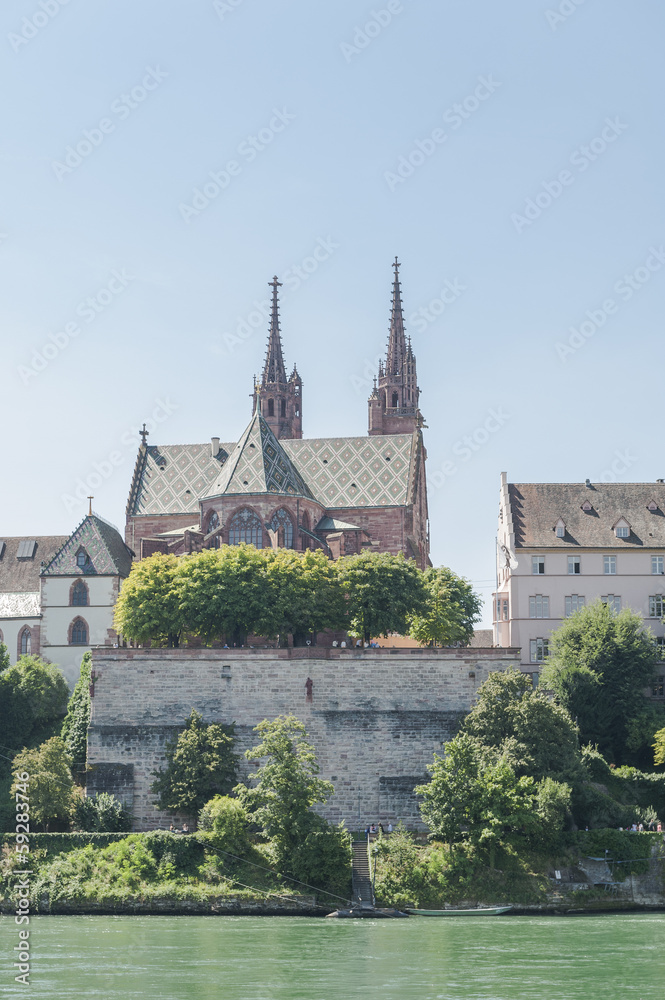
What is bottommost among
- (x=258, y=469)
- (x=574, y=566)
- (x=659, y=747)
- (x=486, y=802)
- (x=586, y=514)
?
(x=486, y=802)

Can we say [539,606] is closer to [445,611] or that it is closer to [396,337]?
[445,611]

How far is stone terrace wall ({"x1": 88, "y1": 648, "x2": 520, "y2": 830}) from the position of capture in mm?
71250

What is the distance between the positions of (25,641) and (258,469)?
681 inches

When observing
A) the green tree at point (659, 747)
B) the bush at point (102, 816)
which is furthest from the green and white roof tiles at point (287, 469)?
the green tree at point (659, 747)

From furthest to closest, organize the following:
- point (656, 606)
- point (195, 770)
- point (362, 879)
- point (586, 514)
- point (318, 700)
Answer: point (586, 514), point (656, 606), point (318, 700), point (195, 770), point (362, 879)

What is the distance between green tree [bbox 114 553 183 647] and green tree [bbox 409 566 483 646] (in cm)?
1223

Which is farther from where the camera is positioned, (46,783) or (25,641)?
(25,641)

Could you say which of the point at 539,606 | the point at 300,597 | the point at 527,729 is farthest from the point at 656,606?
the point at 300,597

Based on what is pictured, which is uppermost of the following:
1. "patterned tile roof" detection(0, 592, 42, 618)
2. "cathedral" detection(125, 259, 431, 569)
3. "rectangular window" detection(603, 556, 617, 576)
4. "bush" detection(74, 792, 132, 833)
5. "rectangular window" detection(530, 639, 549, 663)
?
"cathedral" detection(125, 259, 431, 569)

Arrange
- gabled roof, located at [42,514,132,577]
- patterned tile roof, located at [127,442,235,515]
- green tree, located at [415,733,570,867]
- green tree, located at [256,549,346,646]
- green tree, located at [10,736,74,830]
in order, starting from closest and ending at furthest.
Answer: green tree, located at [415,733,570,867] → green tree, located at [10,736,74,830] → green tree, located at [256,549,346,646] → gabled roof, located at [42,514,132,577] → patterned tile roof, located at [127,442,235,515]

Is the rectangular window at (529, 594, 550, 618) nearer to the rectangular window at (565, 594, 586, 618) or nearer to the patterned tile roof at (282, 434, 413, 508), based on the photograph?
the rectangular window at (565, 594, 586, 618)

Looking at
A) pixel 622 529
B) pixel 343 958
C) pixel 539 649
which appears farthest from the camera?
pixel 622 529

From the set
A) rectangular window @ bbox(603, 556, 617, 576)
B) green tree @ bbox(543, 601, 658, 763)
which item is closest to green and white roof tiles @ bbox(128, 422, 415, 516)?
rectangular window @ bbox(603, 556, 617, 576)

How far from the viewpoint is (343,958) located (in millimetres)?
49094
